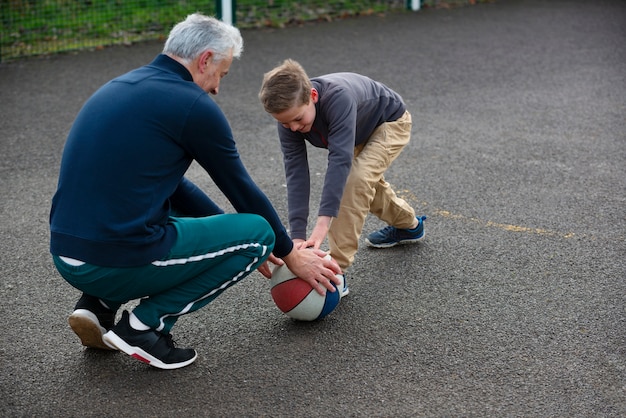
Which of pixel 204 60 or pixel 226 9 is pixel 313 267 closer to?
pixel 204 60

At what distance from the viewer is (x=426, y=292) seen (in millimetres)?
4527

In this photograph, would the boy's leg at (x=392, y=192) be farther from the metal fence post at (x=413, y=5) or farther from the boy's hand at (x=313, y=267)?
the metal fence post at (x=413, y=5)

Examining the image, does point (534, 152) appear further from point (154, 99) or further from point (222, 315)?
point (154, 99)

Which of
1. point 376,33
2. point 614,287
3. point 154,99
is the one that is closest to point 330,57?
point 376,33

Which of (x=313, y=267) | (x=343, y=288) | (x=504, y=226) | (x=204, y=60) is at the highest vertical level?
(x=204, y=60)

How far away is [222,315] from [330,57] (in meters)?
6.12

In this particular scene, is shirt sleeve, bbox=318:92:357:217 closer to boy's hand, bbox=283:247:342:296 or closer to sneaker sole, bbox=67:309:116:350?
boy's hand, bbox=283:247:342:296

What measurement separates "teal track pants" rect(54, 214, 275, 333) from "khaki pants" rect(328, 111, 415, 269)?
718 mm

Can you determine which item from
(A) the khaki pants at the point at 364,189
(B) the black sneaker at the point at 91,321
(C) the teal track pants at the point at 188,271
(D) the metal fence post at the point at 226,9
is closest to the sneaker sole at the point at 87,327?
(B) the black sneaker at the point at 91,321

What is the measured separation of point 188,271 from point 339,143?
1080 millimetres

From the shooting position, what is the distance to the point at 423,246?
16.9 ft

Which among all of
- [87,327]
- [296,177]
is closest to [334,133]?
[296,177]

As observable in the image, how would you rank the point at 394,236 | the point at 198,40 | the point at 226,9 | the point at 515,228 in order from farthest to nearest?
the point at 226,9
the point at 515,228
the point at 394,236
the point at 198,40

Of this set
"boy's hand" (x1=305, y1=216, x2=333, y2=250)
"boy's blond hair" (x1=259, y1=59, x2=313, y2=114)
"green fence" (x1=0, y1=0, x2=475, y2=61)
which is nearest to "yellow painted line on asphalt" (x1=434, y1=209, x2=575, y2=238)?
"boy's hand" (x1=305, y1=216, x2=333, y2=250)
